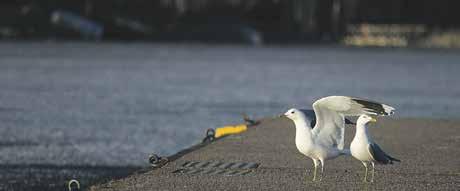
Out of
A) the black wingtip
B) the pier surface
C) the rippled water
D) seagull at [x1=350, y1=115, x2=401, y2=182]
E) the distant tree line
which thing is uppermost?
the black wingtip

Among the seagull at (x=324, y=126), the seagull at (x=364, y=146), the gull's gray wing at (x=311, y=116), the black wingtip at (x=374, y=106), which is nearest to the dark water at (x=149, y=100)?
the gull's gray wing at (x=311, y=116)

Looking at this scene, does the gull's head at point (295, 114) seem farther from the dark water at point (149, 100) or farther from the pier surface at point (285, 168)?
the dark water at point (149, 100)

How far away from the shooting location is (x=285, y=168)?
14.2 meters

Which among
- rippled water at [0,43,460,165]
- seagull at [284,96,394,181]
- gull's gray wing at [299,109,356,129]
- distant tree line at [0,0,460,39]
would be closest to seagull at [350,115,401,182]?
seagull at [284,96,394,181]

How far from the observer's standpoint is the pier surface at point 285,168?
1277cm

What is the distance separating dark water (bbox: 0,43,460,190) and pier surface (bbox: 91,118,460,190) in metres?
2.81

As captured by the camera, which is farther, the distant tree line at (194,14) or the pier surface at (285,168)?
the distant tree line at (194,14)

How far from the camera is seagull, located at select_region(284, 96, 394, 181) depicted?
11.9 m

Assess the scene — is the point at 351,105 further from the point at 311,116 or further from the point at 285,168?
the point at 285,168

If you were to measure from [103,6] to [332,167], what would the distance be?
125 m

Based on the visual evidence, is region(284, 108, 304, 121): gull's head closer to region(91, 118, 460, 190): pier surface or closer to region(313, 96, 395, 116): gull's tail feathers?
region(313, 96, 395, 116): gull's tail feathers

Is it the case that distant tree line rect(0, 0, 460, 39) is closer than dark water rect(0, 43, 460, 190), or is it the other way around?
dark water rect(0, 43, 460, 190)

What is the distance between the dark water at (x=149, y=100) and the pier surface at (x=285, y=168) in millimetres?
2809

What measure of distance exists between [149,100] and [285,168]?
1957cm
